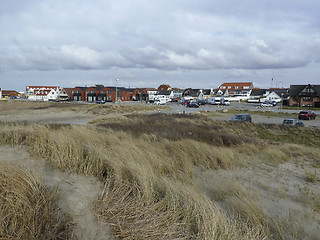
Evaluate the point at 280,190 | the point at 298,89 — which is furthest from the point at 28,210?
the point at 298,89

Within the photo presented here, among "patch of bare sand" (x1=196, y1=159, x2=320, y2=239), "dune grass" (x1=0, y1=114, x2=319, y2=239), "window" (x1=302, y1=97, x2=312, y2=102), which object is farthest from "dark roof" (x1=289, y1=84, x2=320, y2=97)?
"patch of bare sand" (x1=196, y1=159, x2=320, y2=239)

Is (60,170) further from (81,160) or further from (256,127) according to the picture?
(256,127)

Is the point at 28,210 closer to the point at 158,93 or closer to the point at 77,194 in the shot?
the point at 77,194

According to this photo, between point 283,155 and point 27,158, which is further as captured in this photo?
point 283,155

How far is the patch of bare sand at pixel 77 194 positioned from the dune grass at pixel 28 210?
0.18 m

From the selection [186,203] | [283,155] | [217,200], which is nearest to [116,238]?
[186,203]

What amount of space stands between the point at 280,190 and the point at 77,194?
5.39m

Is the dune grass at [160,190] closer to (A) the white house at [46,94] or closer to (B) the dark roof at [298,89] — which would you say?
(B) the dark roof at [298,89]

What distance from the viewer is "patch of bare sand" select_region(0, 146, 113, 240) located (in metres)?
3.25

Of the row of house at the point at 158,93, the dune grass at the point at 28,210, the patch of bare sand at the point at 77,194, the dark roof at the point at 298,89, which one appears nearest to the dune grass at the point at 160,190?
the patch of bare sand at the point at 77,194

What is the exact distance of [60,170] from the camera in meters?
5.60

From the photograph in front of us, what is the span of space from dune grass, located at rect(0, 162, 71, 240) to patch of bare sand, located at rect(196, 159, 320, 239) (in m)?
3.60

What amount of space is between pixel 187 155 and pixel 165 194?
12.6 feet

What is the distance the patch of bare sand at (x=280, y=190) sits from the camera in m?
4.53
